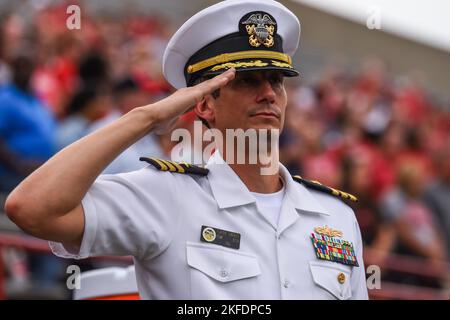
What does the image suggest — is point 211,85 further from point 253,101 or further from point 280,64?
point 280,64

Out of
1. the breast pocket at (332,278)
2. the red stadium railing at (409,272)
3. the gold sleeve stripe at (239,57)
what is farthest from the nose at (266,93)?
the red stadium railing at (409,272)

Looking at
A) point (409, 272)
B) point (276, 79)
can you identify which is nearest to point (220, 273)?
point (276, 79)

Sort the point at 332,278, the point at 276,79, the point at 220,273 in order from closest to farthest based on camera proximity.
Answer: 1. the point at 220,273
2. the point at 332,278
3. the point at 276,79

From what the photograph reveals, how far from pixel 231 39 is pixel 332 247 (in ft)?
2.78

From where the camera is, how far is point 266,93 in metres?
3.82

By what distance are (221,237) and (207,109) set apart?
2.05ft

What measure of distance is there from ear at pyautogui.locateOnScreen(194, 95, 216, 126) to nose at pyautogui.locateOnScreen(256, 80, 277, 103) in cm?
23

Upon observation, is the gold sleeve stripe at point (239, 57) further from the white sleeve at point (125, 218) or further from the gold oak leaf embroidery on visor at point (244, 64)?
the white sleeve at point (125, 218)

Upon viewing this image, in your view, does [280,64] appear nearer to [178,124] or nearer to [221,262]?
[221,262]

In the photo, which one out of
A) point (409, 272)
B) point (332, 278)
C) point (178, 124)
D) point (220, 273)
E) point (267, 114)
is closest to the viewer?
point (220, 273)

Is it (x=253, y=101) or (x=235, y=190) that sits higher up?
(x=253, y=101)

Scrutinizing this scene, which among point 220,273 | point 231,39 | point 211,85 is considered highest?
point 231,39

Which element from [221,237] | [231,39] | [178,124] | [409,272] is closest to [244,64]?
[231,39]

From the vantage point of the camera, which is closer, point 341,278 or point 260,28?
point 341,278
